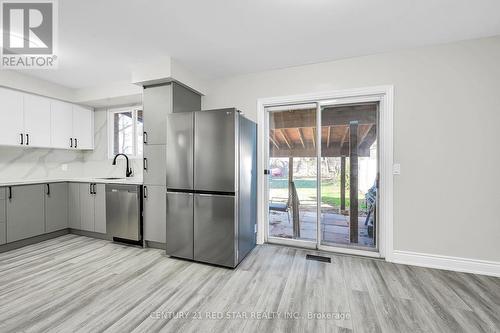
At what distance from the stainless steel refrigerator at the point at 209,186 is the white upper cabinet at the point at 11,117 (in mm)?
2484

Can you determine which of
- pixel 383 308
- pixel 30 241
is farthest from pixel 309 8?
pixel 30 241

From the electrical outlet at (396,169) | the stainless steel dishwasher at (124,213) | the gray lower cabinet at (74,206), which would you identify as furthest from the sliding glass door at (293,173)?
the gray lower cabinet at (74,206)

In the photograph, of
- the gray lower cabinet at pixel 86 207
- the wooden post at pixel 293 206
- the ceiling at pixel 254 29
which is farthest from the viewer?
the gray lower cabinet at pixel 86 207

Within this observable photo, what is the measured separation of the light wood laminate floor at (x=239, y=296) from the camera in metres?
1.58

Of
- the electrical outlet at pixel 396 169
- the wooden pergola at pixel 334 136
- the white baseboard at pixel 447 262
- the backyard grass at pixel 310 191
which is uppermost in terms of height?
the wooden pergola at pixel 334 136

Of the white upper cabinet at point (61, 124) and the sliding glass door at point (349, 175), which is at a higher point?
the white upper cabinet at point (61, 124)

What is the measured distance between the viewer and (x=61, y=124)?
371cm

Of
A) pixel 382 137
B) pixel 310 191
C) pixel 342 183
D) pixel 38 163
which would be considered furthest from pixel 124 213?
pixel 382 137

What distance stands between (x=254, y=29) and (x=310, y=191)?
7.28ft

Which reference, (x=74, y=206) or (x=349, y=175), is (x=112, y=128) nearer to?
(x=74, y=206)

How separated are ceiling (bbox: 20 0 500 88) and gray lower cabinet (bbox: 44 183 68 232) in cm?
196

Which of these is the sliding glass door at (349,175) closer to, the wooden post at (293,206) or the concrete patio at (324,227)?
the concrete patio at (324,227)
